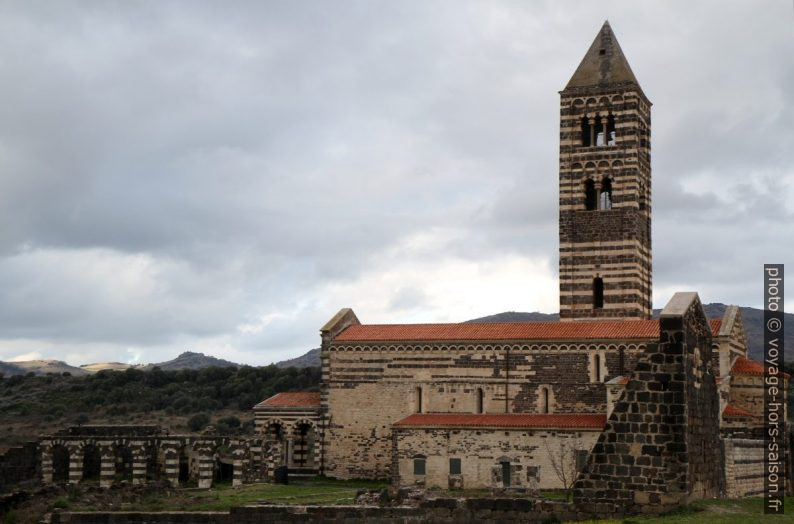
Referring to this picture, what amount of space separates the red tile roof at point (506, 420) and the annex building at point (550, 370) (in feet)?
0.27

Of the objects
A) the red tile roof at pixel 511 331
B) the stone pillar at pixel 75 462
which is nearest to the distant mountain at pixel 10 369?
the stone pillar at pixel 75 462

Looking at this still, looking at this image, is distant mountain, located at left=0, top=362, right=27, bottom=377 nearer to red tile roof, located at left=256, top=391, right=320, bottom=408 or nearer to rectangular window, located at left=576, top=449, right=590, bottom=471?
red tile roof, located at left=256, top=391, right=320, bottom=408

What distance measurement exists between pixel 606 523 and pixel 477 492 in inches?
878

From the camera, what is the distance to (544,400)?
45031 mm

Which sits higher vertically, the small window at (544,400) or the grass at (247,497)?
the small window at (544,400)

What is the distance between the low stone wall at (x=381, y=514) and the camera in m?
19.6

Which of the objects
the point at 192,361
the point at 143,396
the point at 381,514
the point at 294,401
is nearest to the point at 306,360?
the point at 192,361

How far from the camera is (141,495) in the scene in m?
39.5

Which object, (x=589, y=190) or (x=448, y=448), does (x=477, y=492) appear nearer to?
(x=448, y=448)

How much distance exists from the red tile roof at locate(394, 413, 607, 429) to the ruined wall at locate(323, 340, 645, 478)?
1159 millimetres

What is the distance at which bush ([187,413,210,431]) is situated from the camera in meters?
70.5

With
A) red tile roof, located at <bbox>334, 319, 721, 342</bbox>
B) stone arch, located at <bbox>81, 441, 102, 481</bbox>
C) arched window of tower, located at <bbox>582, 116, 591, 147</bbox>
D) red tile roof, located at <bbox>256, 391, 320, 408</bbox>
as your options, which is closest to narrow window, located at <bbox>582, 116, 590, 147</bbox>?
arched window of tower, located at <bbox>582, 116, 591, 147</bbox>

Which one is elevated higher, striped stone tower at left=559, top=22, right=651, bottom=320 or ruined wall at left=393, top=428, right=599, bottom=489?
striped stone tower at left=559, top=22, right=651, bottom=320

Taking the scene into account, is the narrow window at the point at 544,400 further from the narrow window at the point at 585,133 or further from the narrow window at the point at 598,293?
the narrow window at the point at 585,133
